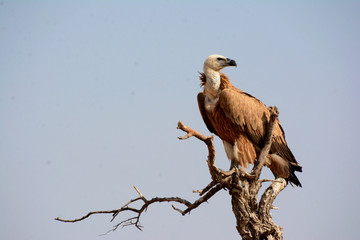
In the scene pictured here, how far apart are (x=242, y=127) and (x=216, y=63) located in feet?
3.73

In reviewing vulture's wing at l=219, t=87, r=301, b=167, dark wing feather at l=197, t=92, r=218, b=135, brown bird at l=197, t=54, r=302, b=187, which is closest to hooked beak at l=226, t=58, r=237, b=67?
brown bird at l=197, t=54, r=302, b=187

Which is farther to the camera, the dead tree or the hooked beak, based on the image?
the hooked beak

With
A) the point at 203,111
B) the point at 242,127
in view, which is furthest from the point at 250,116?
the point at 203,111

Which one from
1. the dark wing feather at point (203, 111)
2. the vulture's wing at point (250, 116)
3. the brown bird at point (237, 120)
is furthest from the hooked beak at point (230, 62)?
the dark wing feather at point (203, 111)

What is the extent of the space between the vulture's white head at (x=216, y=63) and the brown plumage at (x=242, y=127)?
10cm

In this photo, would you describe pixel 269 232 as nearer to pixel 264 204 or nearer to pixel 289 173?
pixel 264 204

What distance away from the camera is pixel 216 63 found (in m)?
7.92

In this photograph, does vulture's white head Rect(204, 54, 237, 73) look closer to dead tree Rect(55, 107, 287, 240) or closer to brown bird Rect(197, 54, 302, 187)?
brown bird Rect(197, 54, 302, 187)

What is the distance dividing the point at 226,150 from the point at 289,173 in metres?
1.09

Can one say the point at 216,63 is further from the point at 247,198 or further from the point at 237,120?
the point at 247,198

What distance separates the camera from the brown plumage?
25.3ft

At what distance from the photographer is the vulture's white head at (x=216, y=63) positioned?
792cm

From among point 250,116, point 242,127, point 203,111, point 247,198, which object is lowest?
point 247,198

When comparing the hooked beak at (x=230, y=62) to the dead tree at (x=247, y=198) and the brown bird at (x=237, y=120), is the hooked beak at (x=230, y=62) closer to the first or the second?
the brown bird at (x=237, y=120)
